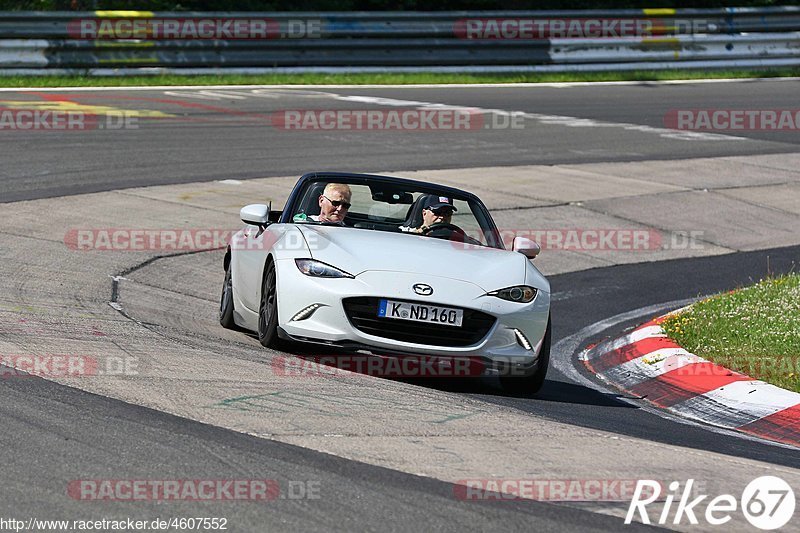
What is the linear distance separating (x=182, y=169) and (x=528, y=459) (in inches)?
454

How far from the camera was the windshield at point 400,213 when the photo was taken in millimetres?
9320

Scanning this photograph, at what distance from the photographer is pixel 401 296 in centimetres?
791

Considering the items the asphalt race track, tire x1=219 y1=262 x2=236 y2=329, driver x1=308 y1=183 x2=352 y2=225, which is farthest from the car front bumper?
tire x1=219 y1=262 x2=236 y2=329

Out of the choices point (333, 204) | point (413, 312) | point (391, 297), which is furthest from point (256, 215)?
point (413, 312)

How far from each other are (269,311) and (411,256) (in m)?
0.99

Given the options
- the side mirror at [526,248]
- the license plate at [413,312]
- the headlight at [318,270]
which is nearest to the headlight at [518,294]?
the license plate at [413,312]

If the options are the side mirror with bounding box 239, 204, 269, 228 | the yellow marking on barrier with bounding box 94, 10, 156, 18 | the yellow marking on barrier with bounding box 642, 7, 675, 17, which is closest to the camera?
the side mirror with bounding box 239, 204, 269, 228

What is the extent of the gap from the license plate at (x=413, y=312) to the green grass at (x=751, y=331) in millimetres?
2369

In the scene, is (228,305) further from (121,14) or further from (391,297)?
(121,14)

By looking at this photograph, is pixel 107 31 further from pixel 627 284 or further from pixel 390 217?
pixel 390 217

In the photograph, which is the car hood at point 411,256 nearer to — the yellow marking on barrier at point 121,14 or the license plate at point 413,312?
the license plate at point 413,312

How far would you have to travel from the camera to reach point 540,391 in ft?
28.6

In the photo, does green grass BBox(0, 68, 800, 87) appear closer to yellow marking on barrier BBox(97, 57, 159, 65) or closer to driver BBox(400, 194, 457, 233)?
yellow marking on barrier BBox(97, 57, 159, 65)

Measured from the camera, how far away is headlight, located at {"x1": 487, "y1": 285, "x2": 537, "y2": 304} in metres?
8.20
